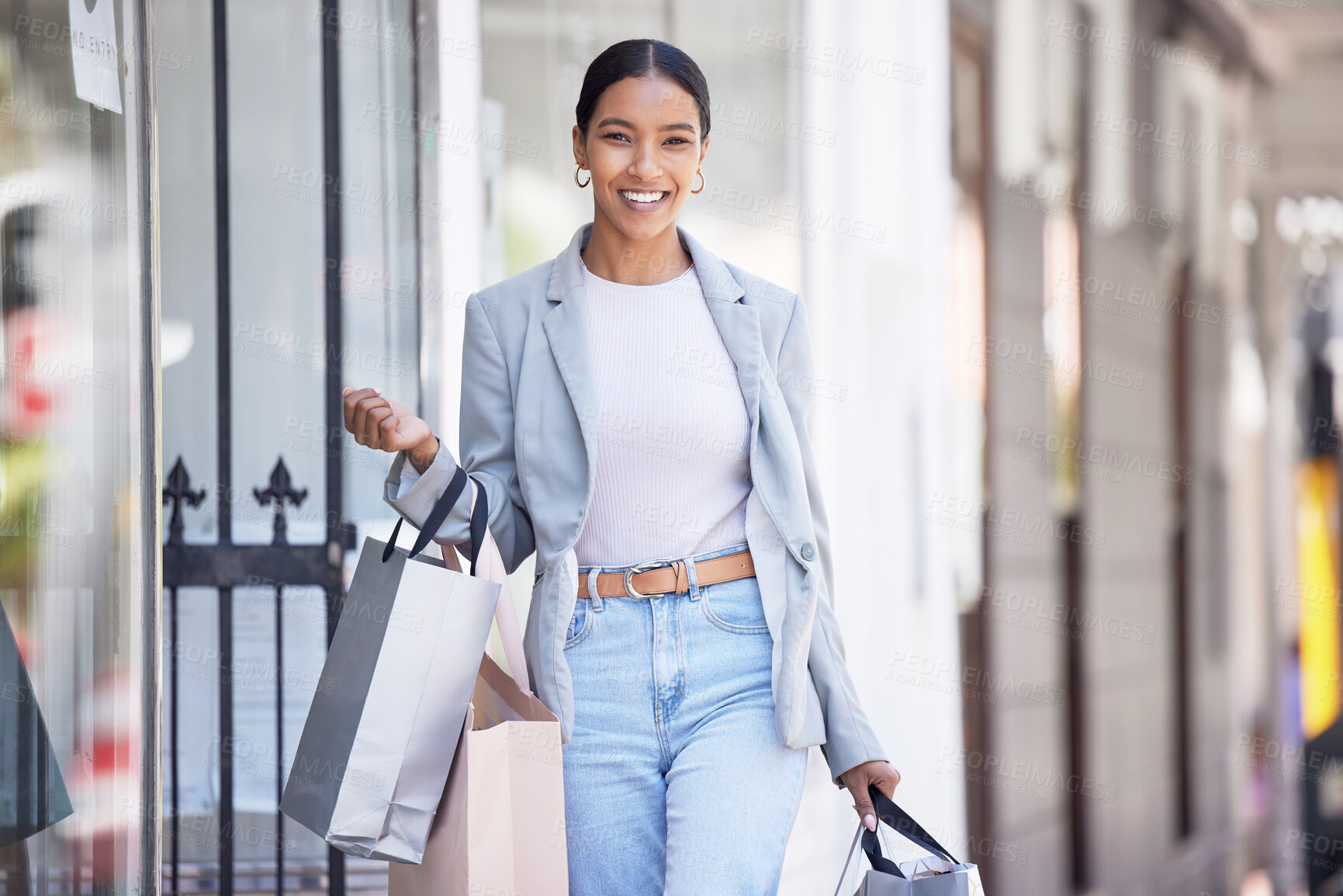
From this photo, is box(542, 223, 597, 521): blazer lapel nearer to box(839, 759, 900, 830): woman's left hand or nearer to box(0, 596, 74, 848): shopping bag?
box(839, 759, 900, 830): woman's left hand

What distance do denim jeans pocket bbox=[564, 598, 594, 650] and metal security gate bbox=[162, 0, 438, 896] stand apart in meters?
1.12

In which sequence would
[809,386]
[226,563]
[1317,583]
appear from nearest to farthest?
[809,386] → [226,563] → [1317,583]

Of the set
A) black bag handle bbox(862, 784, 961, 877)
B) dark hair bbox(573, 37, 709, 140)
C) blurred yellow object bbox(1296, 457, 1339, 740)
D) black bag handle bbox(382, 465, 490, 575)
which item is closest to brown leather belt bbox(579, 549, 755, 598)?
black bag handle bbox(382, 465, 490, 575)

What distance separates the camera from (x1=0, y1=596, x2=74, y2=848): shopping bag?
1832mm

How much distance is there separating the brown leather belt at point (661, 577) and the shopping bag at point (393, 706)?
168mm

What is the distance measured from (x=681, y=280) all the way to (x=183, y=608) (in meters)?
1.44

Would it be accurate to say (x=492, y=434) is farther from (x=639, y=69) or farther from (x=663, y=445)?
(x=639, y=69)

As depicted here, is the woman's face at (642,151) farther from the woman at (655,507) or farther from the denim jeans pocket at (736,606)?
the denim jeans pocket at (736,606)

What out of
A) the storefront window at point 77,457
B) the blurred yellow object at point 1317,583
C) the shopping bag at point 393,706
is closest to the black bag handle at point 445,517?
the shopping bag at point 393,706

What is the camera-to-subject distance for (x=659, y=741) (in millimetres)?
1840

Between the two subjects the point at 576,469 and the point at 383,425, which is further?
the point at 576,469

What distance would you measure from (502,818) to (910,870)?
0.61 metres

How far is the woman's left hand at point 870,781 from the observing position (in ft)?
6.45

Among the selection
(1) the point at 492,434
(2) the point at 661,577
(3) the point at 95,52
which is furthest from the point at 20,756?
(3) the point at 95,52
